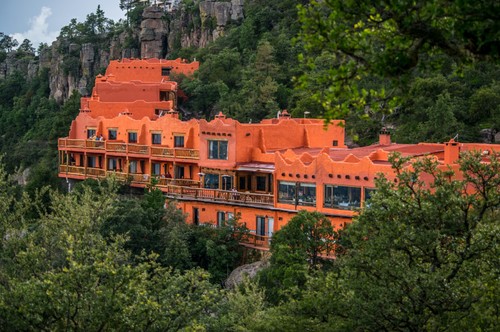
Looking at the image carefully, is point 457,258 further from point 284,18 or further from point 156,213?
point 284,18

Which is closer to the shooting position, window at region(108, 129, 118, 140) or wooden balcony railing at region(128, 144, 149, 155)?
wooden balcony railing at region(128, 144, 149, 155)

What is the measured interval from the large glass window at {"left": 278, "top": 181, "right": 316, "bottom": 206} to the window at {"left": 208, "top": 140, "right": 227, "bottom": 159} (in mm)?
5334

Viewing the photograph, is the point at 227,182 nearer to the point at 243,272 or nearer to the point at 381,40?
the point at 243,272

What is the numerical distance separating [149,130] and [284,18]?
39882 millimetres

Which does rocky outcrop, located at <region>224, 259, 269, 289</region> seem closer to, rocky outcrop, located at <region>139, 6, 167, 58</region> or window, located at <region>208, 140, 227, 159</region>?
window, located at <region>208, 140, 227, 159</region>

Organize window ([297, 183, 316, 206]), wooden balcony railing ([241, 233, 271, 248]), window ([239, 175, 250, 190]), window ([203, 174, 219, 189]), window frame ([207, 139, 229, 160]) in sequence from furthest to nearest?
window ([203, 174, 219, 189]) → window frame ([207, 139, 229, 160]) → window ([239, 175, 250, 190]) → wooden balcony railing ([241, 233, 271, 248]) → window ([297, 183, 316, 206])

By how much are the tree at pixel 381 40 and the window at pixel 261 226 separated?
1208 inches

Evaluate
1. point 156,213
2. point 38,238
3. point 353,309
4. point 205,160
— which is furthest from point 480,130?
point 353,309

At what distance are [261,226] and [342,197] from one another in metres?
5.42

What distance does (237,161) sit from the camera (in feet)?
154

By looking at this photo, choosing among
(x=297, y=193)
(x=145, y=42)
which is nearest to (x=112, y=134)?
(x=297, y=193)

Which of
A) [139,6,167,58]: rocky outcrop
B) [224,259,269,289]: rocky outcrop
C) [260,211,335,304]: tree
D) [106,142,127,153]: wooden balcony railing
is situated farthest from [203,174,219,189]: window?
[139,6,167,58]: rocky outcrop

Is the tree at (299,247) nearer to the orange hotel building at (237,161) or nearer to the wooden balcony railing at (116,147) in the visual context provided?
the orange hotel building at (237,161)

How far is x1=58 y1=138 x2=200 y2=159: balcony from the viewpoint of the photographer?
50.3 metres
